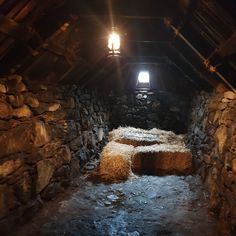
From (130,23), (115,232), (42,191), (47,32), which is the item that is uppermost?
(130,23)

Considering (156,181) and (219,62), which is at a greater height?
(219,62)

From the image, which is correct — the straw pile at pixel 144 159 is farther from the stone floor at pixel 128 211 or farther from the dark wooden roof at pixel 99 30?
the dark wooden roof at pixel 99 30

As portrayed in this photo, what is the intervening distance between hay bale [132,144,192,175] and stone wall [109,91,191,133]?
233cm

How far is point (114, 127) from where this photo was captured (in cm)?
841

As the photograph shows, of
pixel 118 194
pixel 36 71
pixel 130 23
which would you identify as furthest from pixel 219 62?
pixel 118 194

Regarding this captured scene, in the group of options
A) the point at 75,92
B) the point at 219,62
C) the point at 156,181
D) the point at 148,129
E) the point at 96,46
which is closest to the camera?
the point at 219,62

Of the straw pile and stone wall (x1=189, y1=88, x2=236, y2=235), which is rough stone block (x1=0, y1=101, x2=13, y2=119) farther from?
stone wall (x1=189, y1=88, x2=236, y2=235)

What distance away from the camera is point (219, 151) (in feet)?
13.9

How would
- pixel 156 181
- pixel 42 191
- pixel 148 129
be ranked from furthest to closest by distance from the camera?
pixel 148 129
pixel 156 181
pixel 42 191

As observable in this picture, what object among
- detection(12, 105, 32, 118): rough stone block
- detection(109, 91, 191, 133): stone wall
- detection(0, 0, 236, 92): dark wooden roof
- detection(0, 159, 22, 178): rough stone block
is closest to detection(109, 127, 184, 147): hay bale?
detection(109, 91, 191, 133): stone wall

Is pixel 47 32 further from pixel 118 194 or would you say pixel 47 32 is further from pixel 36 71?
pixel 118 194

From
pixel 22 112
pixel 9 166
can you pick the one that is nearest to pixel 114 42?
pixel 22 112

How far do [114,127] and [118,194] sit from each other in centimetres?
385

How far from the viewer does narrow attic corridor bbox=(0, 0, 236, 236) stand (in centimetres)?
301
